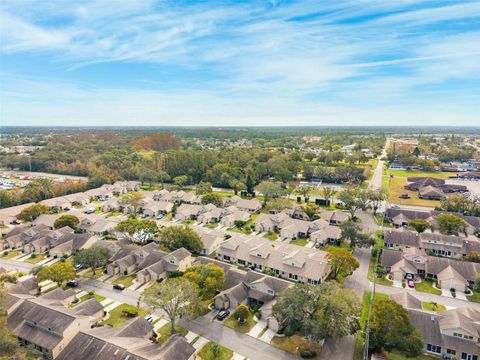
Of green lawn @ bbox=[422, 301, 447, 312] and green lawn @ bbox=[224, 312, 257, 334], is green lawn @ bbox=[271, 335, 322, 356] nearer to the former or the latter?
green lawn @ bbox=[224, 312, 257, 334]

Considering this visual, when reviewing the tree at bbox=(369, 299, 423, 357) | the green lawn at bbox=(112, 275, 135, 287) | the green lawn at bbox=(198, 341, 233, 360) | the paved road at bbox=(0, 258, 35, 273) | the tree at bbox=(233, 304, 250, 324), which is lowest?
the paved road at bbox=(0, 258, 35, 273)

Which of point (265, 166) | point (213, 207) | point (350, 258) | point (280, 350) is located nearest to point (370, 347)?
point (280, 350)

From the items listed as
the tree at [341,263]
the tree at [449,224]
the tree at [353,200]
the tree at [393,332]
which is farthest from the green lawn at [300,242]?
the tree at [393,332]

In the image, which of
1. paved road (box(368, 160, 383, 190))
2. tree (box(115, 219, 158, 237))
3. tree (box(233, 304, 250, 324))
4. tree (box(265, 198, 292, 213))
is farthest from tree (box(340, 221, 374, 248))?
paved road (box(368, 160, 383, 190))

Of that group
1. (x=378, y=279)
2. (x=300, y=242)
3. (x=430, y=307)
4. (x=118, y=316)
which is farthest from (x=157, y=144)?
(x=430, y=307)

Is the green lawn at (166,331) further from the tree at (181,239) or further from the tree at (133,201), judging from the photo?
the tree at (133,201)
